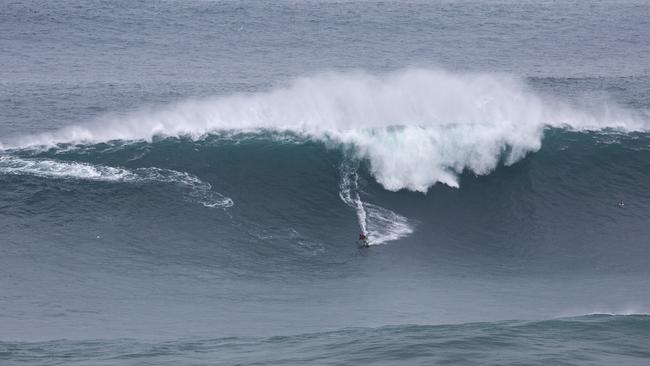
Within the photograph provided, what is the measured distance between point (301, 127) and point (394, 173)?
20.8 ft

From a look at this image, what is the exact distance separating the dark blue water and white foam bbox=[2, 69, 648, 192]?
155mm

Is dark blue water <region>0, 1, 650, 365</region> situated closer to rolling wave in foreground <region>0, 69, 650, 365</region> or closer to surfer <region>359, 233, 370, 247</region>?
rolling wave in foreground <region>0, 69, 650, 365</region>

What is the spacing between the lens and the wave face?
3200 centimetres

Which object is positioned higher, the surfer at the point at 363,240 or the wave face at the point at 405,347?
the surfer at the point at 363,240

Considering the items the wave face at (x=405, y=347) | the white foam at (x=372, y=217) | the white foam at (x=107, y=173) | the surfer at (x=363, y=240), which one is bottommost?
the wave face at (x=405, y=347)

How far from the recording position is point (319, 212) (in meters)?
47.7

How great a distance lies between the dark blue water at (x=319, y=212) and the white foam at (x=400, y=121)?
16cm

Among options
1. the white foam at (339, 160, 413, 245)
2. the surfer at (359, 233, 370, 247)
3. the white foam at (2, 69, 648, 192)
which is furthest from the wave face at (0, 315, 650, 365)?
the white foam at (2, 69, 648, 192)

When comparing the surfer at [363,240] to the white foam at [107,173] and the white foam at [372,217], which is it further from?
the white foam at [107,173]

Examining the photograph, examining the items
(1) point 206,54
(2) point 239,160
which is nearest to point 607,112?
(2) point 239,160

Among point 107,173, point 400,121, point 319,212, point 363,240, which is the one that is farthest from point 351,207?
point 107,173

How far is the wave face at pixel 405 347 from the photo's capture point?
3200 centimetres

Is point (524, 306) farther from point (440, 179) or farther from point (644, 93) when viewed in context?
point (644, 93)

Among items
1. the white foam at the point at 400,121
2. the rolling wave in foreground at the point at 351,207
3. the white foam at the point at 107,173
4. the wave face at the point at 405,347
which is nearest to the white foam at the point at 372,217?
the rolling wave in foreground at the point at 351,207
